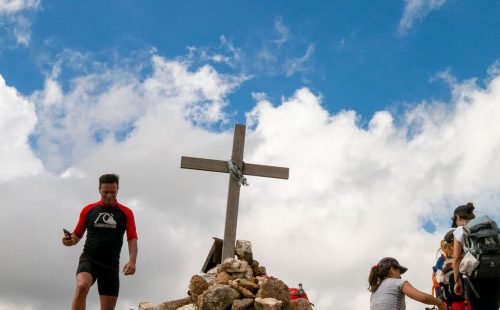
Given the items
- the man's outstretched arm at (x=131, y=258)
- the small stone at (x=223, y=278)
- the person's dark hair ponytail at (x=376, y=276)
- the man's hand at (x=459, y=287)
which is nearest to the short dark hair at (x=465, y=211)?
the man's hand at (x=459, y=287)

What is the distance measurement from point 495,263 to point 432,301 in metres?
1.07

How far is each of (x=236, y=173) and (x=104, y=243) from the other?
5.45 metres

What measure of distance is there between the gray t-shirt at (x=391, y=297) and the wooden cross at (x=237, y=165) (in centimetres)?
575

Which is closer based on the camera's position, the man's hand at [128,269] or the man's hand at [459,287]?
the man's hand at [128,269]

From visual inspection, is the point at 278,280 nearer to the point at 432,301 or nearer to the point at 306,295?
the point at 306,295

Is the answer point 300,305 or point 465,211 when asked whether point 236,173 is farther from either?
point 465,211

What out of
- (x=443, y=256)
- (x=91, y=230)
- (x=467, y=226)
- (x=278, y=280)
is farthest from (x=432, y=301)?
(x=91, y=230)

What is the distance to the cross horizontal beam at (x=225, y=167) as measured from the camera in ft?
40.7

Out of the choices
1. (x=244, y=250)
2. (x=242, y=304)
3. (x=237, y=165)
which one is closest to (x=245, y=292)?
(x=242, y=304)

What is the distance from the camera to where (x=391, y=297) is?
6.14 meters

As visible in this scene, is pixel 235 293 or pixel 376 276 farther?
pixel 235 293

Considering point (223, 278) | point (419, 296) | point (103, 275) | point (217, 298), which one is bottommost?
point (419, 296)

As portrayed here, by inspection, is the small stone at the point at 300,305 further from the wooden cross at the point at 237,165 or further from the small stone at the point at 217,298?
the wooden cross at the point at 237,165

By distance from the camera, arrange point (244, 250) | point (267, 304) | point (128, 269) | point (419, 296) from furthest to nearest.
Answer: point (244, 250)
point (267, 304)
point (128, 269)
point (419, 296)
